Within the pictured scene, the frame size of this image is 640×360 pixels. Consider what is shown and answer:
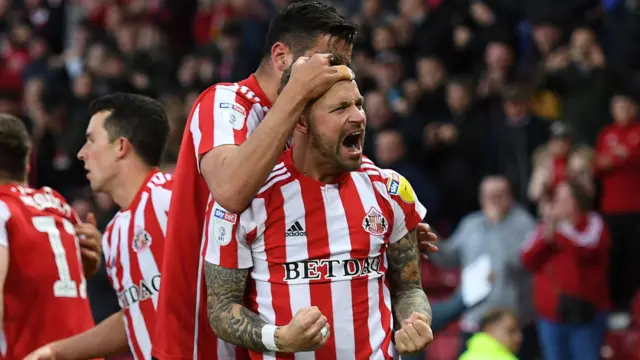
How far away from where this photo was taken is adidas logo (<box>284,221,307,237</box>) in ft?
13.5

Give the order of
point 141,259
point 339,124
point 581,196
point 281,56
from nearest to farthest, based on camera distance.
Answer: point 339,124 → point 281,56 → point 141,259 → point 581,196

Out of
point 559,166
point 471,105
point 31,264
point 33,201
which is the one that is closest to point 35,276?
point 31,264

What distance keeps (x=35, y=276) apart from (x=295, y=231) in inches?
70.2

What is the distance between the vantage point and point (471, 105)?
12430mm

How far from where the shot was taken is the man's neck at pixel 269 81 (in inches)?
183

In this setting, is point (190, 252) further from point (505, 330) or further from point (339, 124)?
point (505, 330)

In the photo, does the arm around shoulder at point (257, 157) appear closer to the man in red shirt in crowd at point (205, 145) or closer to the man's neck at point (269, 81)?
the man in red shirt in crowd at point (205, 145)

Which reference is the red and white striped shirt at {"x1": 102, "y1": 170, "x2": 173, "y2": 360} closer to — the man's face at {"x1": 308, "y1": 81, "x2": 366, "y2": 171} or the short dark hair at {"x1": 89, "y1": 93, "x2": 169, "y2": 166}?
the short dark hair at {"x1": 89, "y1": 93, "x2": 169, "y2": 166}

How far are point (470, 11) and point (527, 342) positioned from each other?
16.5 ft

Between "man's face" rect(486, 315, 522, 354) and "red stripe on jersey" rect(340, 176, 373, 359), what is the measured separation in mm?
4174

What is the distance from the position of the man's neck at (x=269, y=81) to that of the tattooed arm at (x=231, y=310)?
2.70ft

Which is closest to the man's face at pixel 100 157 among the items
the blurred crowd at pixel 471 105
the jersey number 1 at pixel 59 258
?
the jersey number 1 at pixel 59 258

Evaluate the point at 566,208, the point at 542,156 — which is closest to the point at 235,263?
the point at 566,208

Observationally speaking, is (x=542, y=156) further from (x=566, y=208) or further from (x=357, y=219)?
(x=357, y=219)
